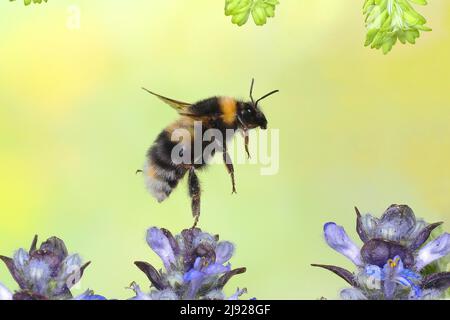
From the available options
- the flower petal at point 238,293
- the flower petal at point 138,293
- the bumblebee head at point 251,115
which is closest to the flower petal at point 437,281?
the flower petal at point 238,293

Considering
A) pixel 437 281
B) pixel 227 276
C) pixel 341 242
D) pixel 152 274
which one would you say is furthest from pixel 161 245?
pixel 437 281

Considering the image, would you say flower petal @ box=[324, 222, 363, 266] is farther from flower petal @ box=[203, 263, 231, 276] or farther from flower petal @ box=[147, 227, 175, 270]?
flower petal @ box=[147, 227, 175, 270]

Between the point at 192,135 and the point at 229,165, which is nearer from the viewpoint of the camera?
the point at 192,135

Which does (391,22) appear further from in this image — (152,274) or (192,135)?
(152,274)

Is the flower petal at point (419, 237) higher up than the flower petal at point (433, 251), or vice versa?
the flower petal at point (419, 237)

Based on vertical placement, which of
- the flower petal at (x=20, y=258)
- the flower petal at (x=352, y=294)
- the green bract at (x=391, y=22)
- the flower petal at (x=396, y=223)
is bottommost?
the flower petal at (x=352, y=294)

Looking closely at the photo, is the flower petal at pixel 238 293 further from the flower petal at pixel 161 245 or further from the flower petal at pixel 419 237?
the flower petal at pixel 419 237
